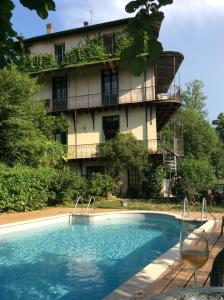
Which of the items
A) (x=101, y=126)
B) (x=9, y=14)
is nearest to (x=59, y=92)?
(x=101, y=126)

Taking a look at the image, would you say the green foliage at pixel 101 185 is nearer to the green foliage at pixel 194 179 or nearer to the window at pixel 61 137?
the green foliage at pixel 194 179

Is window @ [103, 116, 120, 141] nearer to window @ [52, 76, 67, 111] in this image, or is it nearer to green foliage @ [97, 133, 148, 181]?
green foliage @ [97, 133, 148, 181]

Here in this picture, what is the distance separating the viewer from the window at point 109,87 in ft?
89.8

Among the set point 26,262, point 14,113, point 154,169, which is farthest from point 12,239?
point 154,169

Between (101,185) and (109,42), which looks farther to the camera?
(109,42)

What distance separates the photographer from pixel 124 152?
961 inches

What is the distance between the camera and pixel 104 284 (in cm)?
880

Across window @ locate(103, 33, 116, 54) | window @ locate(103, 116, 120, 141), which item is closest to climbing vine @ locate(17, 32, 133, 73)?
window @ locate(103, 33, 116, 54)

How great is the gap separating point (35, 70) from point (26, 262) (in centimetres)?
2006

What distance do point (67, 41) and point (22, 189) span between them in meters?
12.9

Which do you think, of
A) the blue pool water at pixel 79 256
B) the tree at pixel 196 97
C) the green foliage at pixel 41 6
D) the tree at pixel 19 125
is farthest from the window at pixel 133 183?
the tree at pixel 196 97

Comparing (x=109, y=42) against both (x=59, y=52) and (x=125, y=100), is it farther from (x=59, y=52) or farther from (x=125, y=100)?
(x=125, y=100)

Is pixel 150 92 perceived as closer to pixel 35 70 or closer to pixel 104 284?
pixel 35 70

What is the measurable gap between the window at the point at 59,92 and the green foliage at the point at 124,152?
4.88 metres
